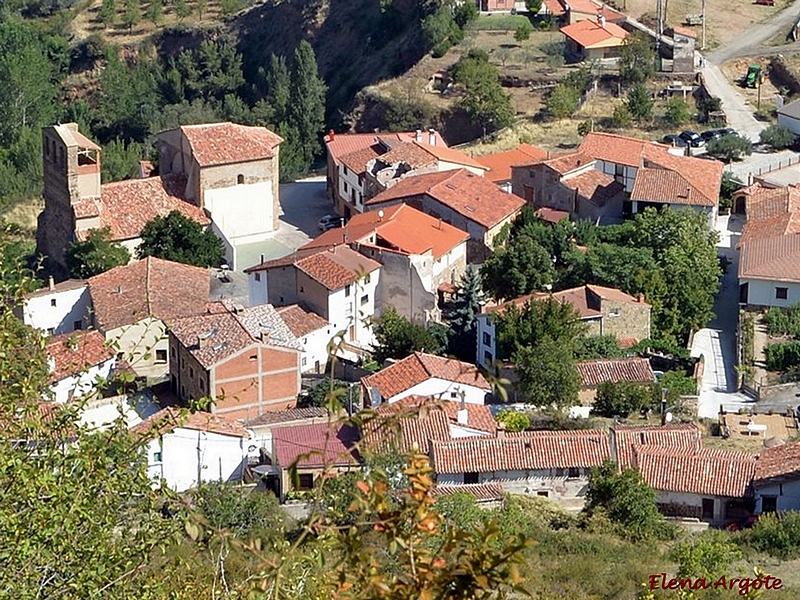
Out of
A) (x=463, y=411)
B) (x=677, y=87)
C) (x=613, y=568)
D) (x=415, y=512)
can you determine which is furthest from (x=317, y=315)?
(x=415, y=512)

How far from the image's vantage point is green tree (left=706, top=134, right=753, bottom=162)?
48312mm

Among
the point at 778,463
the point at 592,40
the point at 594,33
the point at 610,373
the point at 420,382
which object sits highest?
the point at 594,33

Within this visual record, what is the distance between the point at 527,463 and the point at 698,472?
318cm

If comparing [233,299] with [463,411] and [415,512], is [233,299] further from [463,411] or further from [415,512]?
[415,512]

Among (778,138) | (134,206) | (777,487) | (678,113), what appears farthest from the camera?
(678,113)

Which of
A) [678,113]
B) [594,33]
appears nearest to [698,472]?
[678,113]

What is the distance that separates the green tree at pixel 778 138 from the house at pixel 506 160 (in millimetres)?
7659

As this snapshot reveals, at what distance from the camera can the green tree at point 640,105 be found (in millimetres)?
52125

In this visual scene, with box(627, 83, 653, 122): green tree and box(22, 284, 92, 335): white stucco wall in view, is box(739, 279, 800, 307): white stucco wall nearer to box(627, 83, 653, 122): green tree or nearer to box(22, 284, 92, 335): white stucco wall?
box(627, 83, 653, 122): green tree

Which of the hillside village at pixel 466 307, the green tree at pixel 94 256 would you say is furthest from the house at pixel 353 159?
the green tree at pixel 94 256

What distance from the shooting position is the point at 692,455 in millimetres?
27391

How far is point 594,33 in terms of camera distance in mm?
58219

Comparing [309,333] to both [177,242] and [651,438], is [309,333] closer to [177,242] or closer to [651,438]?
[177,242]

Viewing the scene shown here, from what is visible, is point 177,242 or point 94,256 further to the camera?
point 177,242
